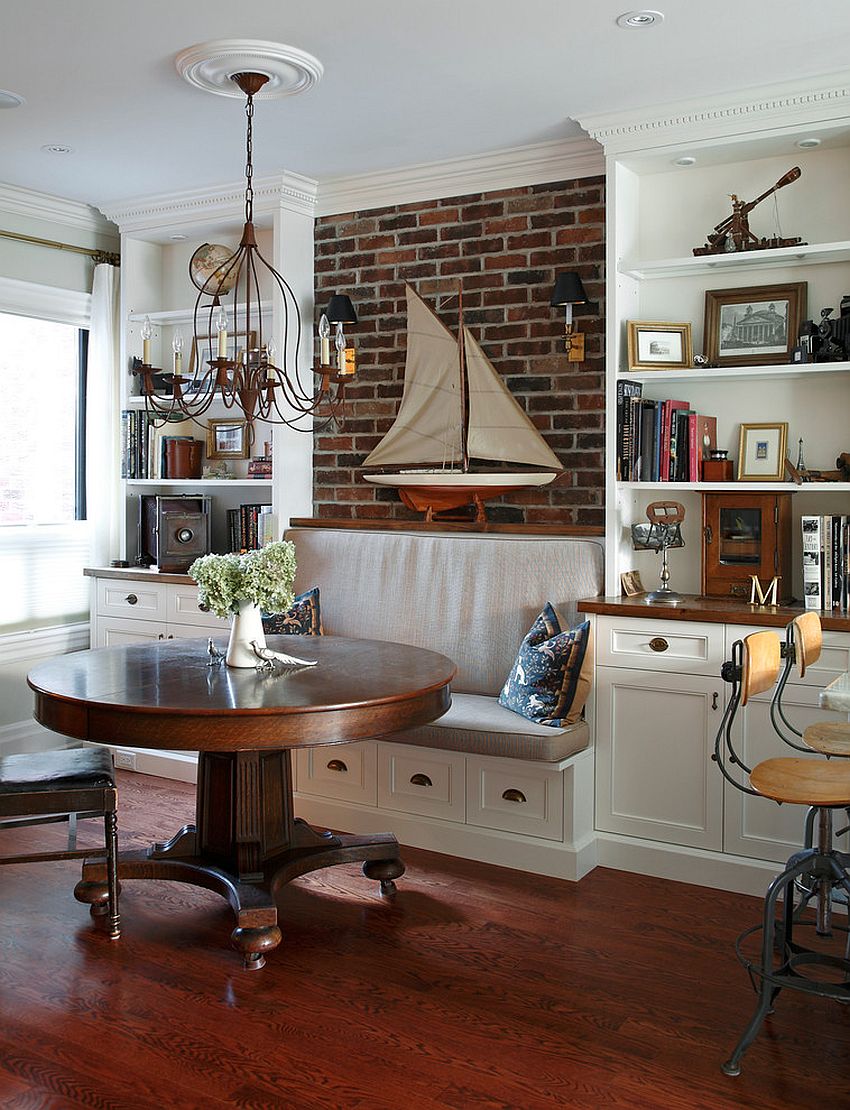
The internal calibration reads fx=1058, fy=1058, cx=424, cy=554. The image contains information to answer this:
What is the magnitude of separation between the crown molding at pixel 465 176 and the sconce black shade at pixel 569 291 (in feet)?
1.37

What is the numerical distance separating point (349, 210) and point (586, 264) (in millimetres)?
1164

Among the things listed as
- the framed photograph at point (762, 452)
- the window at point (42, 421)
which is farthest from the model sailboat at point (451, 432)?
the window at point (42, 421)

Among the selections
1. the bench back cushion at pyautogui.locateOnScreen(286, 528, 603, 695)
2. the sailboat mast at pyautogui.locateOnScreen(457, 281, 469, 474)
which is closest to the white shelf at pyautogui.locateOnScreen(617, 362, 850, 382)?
the bench back cushion at pyautogui.locateOnScreen(286, 528, 603, 695)

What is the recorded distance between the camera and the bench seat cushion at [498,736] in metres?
3.44

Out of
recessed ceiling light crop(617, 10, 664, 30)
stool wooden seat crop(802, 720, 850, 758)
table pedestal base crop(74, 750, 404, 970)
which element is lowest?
table pedestal base crop(74, 750, 404, 970)

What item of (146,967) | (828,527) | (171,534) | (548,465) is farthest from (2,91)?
(828,527)

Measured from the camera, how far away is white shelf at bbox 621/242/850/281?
3.41 m

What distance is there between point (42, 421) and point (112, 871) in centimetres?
269

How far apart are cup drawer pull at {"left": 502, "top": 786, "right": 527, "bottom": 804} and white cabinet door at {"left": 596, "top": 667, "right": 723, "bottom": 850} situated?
29 cm

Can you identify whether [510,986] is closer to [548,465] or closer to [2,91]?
[548,465]

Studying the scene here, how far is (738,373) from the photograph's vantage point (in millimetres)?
3549

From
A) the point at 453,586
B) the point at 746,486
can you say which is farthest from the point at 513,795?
the point at 746,486

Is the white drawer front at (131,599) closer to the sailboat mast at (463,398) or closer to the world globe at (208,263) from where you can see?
the world globe at (208,263)

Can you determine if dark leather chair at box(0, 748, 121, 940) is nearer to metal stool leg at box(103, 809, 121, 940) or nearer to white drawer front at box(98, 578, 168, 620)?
metal stool leg at box(103, 809, 121, 940)
